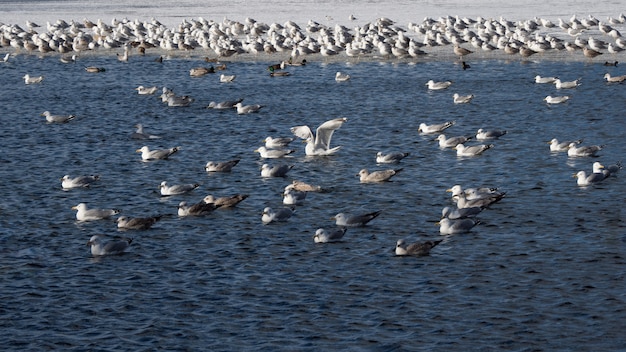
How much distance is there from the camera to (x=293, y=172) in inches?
1232

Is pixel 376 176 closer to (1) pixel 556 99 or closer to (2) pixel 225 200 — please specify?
(2) pixel 225 200

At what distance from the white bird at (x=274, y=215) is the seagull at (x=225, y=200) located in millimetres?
1538

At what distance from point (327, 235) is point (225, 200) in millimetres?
4092

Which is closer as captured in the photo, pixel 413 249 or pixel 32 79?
pixel 413 249

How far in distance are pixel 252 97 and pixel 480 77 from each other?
1048 cm

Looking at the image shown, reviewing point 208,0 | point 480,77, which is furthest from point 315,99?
point 208,0

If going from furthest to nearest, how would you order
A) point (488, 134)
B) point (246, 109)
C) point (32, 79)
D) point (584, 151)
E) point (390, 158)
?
1. point (32, 79)
2. point (246, 109)
3. point (488, 134)
4. point (584, 151)
5. point (390, 158)

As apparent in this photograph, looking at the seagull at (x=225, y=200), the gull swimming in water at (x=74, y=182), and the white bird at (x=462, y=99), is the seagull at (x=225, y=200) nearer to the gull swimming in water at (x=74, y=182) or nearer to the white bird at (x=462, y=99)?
the gull swimming in water at (x=74, y=182)

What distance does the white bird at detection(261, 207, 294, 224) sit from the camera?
82.8 ft

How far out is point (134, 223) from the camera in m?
24.8

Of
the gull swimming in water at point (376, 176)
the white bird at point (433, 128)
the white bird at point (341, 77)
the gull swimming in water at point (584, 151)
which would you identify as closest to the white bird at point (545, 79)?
the white bird at point (341, 77)

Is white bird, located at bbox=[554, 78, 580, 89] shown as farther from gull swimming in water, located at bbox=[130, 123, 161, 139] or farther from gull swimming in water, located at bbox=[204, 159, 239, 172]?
gull swimming in water, located at bbox=[204, 159, 239, 172]

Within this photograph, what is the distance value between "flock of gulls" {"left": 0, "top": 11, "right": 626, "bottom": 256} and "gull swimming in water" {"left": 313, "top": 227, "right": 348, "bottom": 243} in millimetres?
26

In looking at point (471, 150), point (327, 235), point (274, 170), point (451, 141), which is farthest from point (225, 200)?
point (451, 141)
